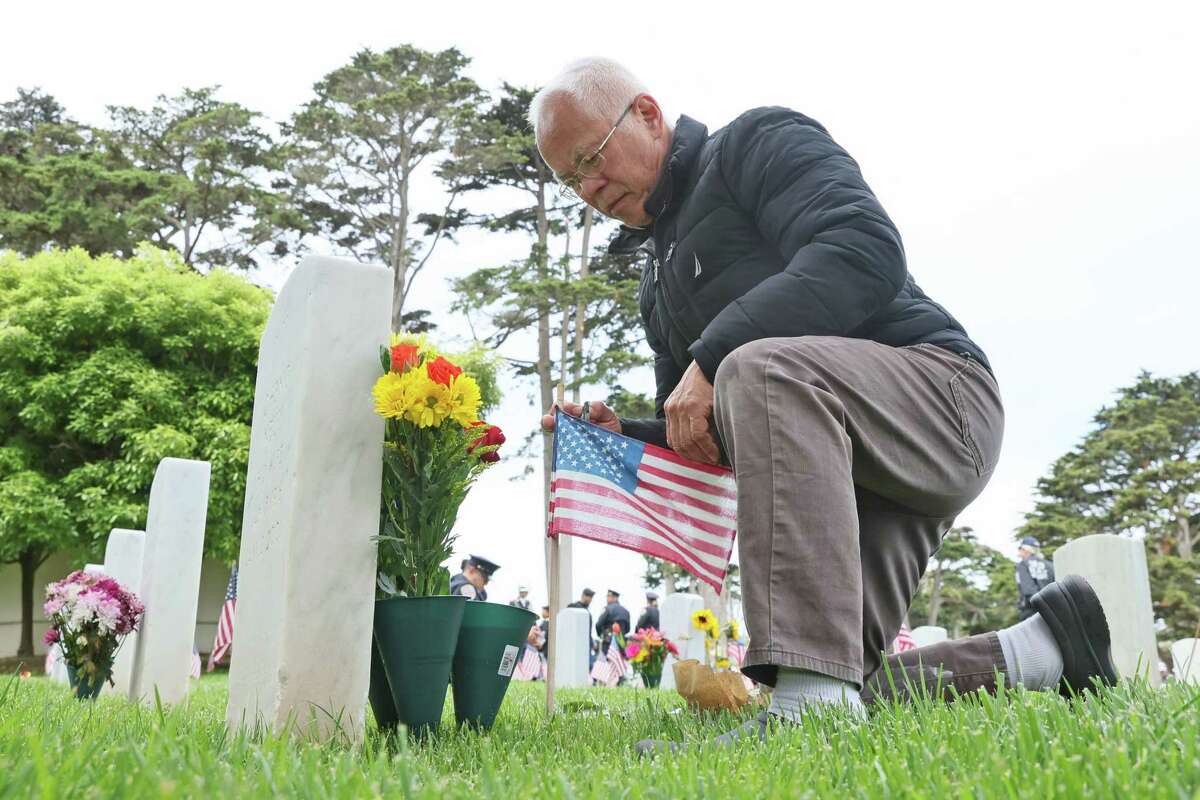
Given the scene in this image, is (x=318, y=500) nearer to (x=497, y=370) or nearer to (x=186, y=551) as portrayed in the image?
(x=186, y=551)

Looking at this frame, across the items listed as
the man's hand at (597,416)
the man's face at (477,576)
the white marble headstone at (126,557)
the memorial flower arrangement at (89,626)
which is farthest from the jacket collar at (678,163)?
the man's face at (477,576)

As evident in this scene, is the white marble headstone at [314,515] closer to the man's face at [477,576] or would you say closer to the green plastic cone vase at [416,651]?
the green plastic cone vase at [416,651]

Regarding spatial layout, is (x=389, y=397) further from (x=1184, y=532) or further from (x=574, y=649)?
(x=1184, y=532)

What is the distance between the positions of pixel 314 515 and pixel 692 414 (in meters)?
1.01

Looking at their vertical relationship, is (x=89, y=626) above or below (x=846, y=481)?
below

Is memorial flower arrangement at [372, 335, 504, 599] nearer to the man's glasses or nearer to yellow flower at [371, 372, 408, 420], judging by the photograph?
yellow flower at [371, 372, 408, 420]

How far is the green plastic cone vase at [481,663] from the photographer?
267 centimetres

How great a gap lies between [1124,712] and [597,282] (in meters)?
23.0

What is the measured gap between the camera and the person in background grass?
1.96m

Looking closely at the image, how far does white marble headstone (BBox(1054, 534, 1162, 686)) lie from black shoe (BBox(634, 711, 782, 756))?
525cm

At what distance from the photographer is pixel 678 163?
9.27 feet

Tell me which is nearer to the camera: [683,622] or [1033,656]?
[1033,656]

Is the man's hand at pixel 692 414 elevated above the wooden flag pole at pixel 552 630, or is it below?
above

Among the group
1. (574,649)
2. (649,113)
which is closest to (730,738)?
(649,113)
